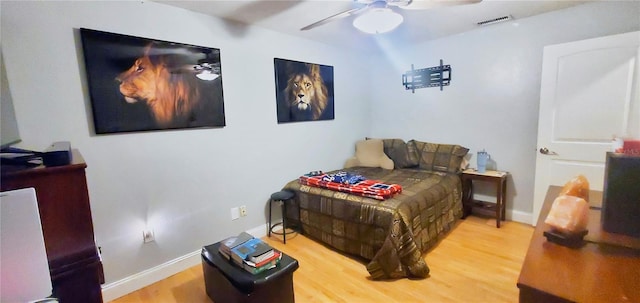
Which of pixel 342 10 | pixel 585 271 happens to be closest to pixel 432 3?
pixel 342 10

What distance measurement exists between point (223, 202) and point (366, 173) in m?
1.64

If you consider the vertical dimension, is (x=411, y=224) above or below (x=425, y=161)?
below

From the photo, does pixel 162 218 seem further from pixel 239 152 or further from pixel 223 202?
pixel 239 152

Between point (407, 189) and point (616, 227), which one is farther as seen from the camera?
point (407, 189)

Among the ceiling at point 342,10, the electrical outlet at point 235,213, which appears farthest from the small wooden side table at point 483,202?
the electrical outlet at point 235,213

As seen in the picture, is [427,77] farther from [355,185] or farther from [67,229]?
[67,229]

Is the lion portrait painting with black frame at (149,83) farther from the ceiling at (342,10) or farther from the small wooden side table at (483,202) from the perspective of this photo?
the small wooden side table at (483,202)

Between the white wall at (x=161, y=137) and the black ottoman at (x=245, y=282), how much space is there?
25.9 inches

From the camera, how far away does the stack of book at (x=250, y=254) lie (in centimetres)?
166

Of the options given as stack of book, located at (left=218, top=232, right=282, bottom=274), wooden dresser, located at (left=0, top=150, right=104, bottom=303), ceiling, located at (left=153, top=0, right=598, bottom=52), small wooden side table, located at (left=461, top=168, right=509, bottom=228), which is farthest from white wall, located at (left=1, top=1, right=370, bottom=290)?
small wooden side table, located at (left=461, top=168, right=509, bottom=228)

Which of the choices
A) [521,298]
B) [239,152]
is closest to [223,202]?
Result: [239,152]

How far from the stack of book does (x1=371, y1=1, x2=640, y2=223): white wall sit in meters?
2.70

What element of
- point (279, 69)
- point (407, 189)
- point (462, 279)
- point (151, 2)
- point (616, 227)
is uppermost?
point (151, 2)

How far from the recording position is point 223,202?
2609mm
